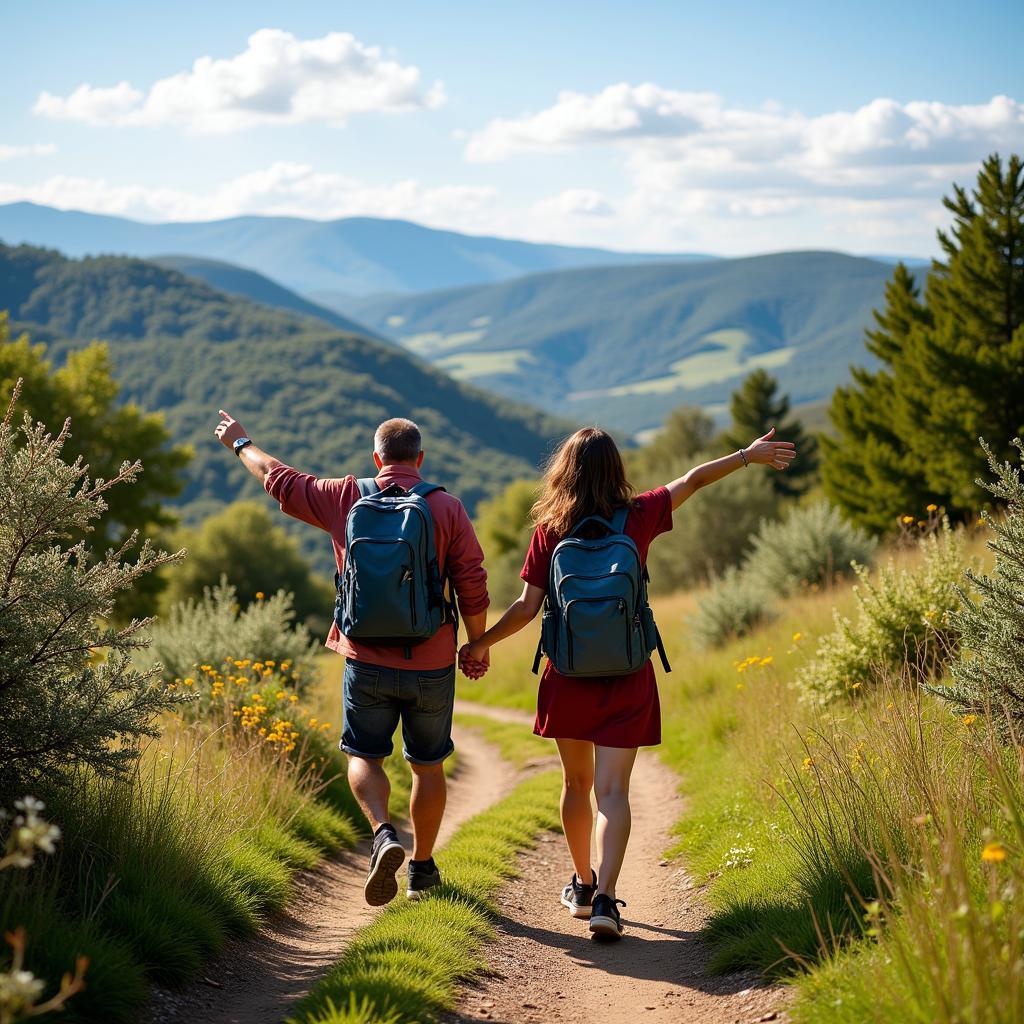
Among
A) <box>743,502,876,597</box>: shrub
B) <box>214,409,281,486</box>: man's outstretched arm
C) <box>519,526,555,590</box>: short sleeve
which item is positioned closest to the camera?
<box>519,526,555,590</box>: short sleeve

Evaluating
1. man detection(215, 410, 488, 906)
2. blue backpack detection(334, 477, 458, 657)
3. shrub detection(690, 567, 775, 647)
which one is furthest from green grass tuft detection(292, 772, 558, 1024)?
shrub detection(690, 567, 775, 647)

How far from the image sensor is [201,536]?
58.9m

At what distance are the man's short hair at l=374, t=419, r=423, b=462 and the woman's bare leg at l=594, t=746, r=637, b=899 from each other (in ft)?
5.57

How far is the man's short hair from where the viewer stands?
525 cm

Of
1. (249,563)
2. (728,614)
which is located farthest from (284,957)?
(249,563)

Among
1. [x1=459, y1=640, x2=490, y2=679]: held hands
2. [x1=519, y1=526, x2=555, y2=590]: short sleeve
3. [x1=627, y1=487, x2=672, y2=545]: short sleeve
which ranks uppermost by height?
[x1=627, y1=487, x2=672, y2=545]: short sleeve

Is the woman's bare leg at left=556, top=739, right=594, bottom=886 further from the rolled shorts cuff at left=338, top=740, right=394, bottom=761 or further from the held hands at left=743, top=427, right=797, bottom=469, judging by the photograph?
the held hands at left=743, top=427, right=797, bottom=469

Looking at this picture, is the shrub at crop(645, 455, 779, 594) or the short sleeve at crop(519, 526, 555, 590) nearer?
the short sleeve at crop(519, 526, 555, 590)

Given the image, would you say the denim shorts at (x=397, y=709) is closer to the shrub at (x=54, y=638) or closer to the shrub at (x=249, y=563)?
the shrub at (x=54, y=638)

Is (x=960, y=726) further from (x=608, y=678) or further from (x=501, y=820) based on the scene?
(x=501, y=820)

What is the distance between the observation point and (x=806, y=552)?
1672 centimetres

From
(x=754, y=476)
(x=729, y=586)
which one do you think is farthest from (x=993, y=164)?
(x=754, y=476)

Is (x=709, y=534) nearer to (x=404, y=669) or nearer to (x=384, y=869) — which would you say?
(x=404, y=669)

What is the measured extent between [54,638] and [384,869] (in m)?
1.72
